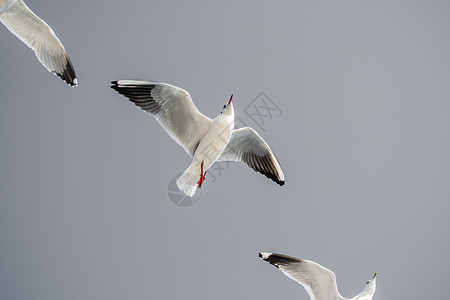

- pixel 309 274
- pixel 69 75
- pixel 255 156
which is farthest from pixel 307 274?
pixel 69 75

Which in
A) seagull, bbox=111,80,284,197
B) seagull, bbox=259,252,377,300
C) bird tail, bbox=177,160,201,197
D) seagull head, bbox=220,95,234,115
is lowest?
seagull, bbox=259,252,377,300

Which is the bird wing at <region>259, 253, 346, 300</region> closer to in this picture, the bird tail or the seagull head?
the bird tail

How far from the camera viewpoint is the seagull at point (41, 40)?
17.9 ft

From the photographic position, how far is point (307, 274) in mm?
4500

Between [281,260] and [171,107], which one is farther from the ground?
[171,107]

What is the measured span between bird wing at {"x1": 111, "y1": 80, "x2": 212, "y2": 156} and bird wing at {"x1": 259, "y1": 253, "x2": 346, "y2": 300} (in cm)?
148

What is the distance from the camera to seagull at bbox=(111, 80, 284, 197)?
13.9 ft

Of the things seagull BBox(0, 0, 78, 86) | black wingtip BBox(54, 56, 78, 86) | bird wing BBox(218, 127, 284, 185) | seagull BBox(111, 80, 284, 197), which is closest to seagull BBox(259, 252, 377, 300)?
bird wing BBox(218, 127, 284, 185)

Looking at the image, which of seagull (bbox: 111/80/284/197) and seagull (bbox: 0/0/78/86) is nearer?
seagull (bbox: 111/80/284/197)

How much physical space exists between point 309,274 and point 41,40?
444 cm

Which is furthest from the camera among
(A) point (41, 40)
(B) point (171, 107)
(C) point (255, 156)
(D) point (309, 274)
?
(A) point (41, 40)

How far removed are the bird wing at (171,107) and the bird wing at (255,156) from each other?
47cm

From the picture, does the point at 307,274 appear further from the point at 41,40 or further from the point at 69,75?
the point at 41,40

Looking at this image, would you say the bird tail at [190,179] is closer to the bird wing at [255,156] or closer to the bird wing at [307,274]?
the bird wing at [255,156]
